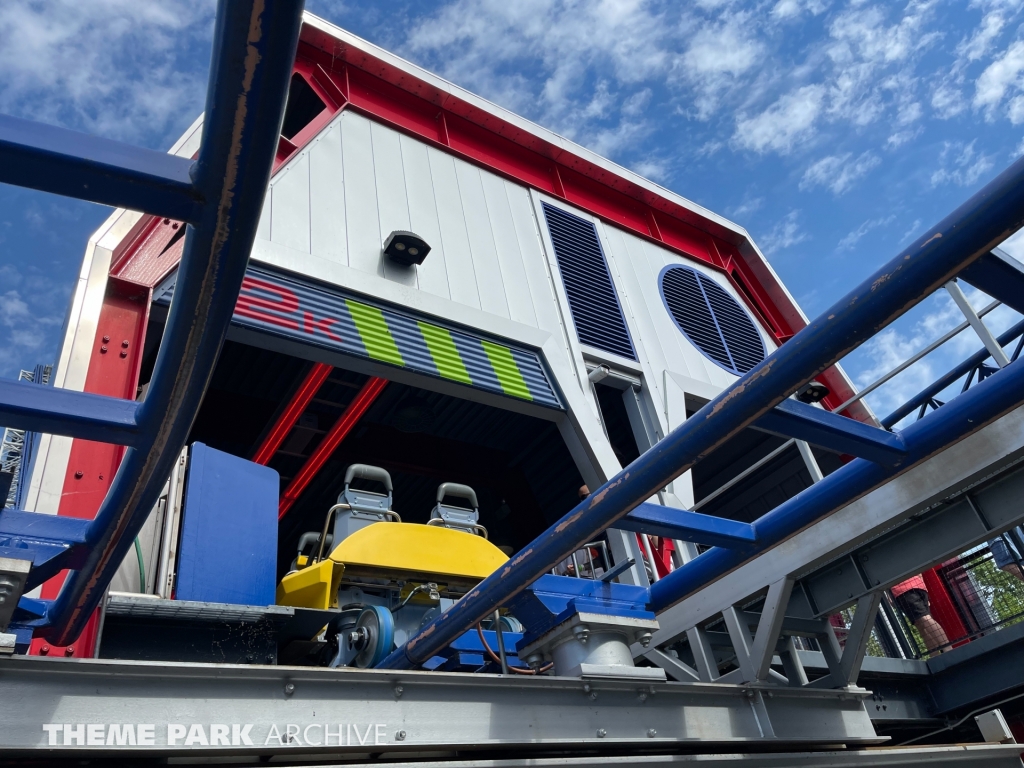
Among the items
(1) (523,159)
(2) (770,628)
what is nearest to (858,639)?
(2) (770,628)

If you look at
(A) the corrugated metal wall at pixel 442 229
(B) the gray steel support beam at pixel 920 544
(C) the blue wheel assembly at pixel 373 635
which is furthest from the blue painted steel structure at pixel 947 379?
(C) the blue wheel assembly at pixel 373 635

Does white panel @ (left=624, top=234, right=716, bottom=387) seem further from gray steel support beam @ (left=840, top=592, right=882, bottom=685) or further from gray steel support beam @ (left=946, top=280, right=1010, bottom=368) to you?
gray steel support beam @ (left=840, top=592, right=882, bottom=685)

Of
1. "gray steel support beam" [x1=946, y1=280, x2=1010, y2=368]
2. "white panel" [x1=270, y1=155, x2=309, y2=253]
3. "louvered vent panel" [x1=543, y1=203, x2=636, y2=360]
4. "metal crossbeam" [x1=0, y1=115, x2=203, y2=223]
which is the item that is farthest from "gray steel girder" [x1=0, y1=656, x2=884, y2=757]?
"louvered vent panel" [x1=543, y1=203, x2=636, y2=360]

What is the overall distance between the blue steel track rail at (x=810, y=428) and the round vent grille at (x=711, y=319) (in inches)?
287

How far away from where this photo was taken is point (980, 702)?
862 cm

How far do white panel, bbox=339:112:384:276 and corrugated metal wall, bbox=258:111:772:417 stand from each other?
13 millimetres

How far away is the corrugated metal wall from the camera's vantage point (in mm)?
8273

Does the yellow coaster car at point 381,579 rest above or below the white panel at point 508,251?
below

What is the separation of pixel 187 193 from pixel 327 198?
6887 millimetres

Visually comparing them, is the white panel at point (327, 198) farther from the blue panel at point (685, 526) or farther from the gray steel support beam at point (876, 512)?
the blue panel at point (685, 526)

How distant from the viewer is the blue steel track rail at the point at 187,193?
1.71 metres

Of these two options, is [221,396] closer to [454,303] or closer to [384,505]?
[454,303]

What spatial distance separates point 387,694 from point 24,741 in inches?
56.7

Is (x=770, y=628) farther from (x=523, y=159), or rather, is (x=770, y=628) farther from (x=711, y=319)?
(x=523, y=159)
